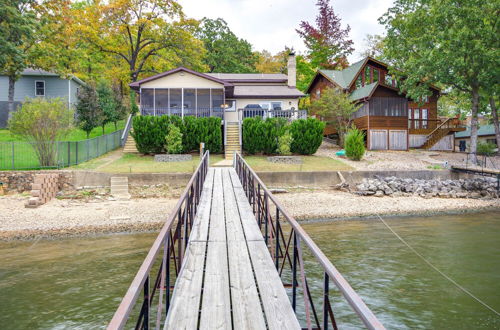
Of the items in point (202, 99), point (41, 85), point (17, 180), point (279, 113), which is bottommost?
point (17, 180)

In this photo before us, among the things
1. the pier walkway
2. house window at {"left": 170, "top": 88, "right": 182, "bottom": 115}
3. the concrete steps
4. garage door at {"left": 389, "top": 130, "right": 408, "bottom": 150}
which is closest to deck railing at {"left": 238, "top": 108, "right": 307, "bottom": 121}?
house window at {"left": 170, "top": 88, "right": 182, "bottom": 115}

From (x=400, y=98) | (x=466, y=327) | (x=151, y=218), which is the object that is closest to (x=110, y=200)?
(x=151, y=218)

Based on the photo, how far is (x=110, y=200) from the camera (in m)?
16.6

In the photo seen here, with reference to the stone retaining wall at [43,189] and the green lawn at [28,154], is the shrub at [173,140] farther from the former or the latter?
the stone retaining wall at [43,189]

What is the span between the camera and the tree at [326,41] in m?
48.4

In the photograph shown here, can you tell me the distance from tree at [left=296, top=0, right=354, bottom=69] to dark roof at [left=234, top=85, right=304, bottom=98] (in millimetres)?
17539

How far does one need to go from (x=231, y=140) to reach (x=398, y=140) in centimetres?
1483

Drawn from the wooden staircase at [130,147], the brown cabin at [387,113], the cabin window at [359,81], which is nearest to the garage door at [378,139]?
the brown cabin at [387,113]

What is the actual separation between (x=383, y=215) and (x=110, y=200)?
40.8ft

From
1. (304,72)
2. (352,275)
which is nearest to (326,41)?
(304,72)

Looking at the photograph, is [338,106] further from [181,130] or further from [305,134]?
[181,130]

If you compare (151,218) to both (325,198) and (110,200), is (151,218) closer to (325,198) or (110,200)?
(110,200)

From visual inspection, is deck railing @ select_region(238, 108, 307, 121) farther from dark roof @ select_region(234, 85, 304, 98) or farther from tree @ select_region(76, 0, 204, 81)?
tree @ select_region(76, 0, 204, 81)

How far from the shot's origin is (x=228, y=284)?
176 inches
